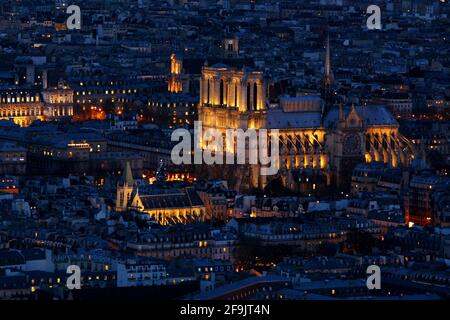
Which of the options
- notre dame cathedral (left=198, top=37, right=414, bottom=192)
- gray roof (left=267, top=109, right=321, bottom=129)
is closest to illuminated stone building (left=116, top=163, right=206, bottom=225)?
notre dame cathedral (left=198, top=37, right=414, bottom=192)

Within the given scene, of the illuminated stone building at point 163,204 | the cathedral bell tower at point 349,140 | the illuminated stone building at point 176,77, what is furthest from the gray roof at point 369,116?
the illuminated stone building at point 176,77

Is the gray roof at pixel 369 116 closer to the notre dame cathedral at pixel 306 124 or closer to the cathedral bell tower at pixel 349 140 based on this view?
the notre dame cathedral at pixel 306 124

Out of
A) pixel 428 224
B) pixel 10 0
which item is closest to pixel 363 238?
pixel 428 224

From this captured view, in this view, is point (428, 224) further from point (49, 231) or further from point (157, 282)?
point (157, 282)

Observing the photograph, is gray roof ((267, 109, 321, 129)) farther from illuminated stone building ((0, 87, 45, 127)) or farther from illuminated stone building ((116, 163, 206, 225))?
illuminated stone building ((0, 87, 45, 127))

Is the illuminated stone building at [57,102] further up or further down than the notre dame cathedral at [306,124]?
further down

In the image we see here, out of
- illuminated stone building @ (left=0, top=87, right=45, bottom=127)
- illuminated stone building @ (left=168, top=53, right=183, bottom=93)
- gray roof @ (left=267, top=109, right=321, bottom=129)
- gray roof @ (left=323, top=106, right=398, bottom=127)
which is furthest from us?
illuminated stone building @ (left=168, top=53, right=183, bottom=93)

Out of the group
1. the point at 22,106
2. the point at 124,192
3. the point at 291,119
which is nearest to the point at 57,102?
the point at 22,106

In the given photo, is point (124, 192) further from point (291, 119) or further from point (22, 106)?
point (22, 106)

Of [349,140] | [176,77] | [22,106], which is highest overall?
[349,140]
